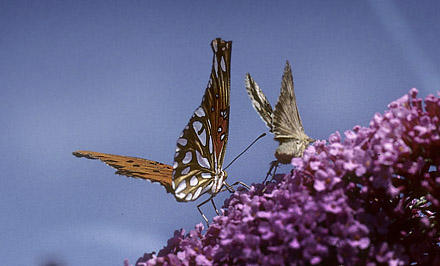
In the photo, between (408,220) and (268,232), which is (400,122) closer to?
(408,220)

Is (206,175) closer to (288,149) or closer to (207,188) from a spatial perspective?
(207,188)

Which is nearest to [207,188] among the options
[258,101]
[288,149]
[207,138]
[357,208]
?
[207,138]

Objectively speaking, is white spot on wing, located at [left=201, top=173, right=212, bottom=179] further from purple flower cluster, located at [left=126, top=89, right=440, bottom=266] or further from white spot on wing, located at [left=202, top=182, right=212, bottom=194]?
purple flower cluster, located at [left=126, top=89, right=440, bottom=266]

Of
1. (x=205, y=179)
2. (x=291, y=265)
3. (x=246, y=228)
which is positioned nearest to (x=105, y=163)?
(x=205, y=179)

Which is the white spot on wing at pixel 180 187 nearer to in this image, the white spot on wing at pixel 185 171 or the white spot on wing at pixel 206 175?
the white spot on wing at pixel 185 171

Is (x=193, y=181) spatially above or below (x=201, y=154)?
below

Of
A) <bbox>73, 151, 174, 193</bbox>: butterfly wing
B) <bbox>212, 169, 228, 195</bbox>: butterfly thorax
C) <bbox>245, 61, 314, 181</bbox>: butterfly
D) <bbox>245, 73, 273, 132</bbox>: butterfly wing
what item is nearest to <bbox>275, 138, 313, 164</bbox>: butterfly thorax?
<bbox>245, 61, 314, 181</bbox>: butterfly
